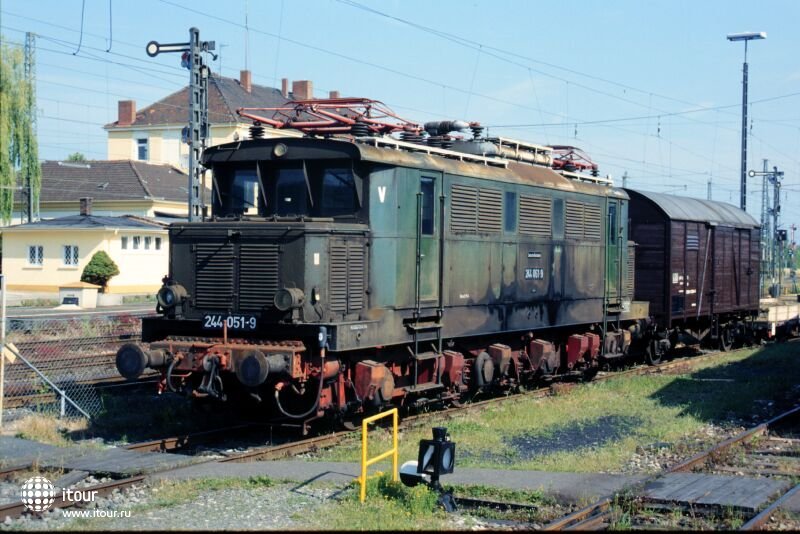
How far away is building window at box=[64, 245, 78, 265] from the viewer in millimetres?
45875

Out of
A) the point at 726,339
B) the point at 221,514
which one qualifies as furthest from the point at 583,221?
the point at 221,514

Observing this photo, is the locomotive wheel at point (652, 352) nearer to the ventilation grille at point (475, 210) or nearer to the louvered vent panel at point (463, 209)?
the ventilation grille at point (475, 210)

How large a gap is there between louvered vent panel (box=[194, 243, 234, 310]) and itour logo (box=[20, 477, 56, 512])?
130 inches

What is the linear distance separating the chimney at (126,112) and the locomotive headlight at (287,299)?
208 ft

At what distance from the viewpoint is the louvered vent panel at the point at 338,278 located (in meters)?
12.2

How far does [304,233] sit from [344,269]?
86 centimetres

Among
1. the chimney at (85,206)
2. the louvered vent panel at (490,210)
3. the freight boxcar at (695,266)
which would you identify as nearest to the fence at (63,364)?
the louvered vent panel at (490,210)

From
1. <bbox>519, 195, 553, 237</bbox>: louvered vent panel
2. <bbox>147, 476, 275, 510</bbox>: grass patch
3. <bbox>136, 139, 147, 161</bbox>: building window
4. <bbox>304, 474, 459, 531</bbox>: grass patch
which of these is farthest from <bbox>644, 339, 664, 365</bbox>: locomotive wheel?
<bbox>136, 139, 147, 161</bbox>: building window

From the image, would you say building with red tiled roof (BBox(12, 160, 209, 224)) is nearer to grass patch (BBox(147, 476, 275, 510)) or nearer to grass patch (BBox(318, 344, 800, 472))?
grass patch (BBox(318, 344, 800, 472))

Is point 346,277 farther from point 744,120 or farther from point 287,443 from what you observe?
point 744,120

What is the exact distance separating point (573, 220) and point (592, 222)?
94 cm

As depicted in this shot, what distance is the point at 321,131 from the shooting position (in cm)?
1424

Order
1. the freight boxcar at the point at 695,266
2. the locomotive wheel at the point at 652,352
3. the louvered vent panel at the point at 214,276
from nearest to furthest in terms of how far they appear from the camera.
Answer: the louvered vent panel at the point at 214,276, the locomotive wheel at the point at 652,352, the freight boxcar at the point at 695,266

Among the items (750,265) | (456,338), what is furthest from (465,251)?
(750,265)
